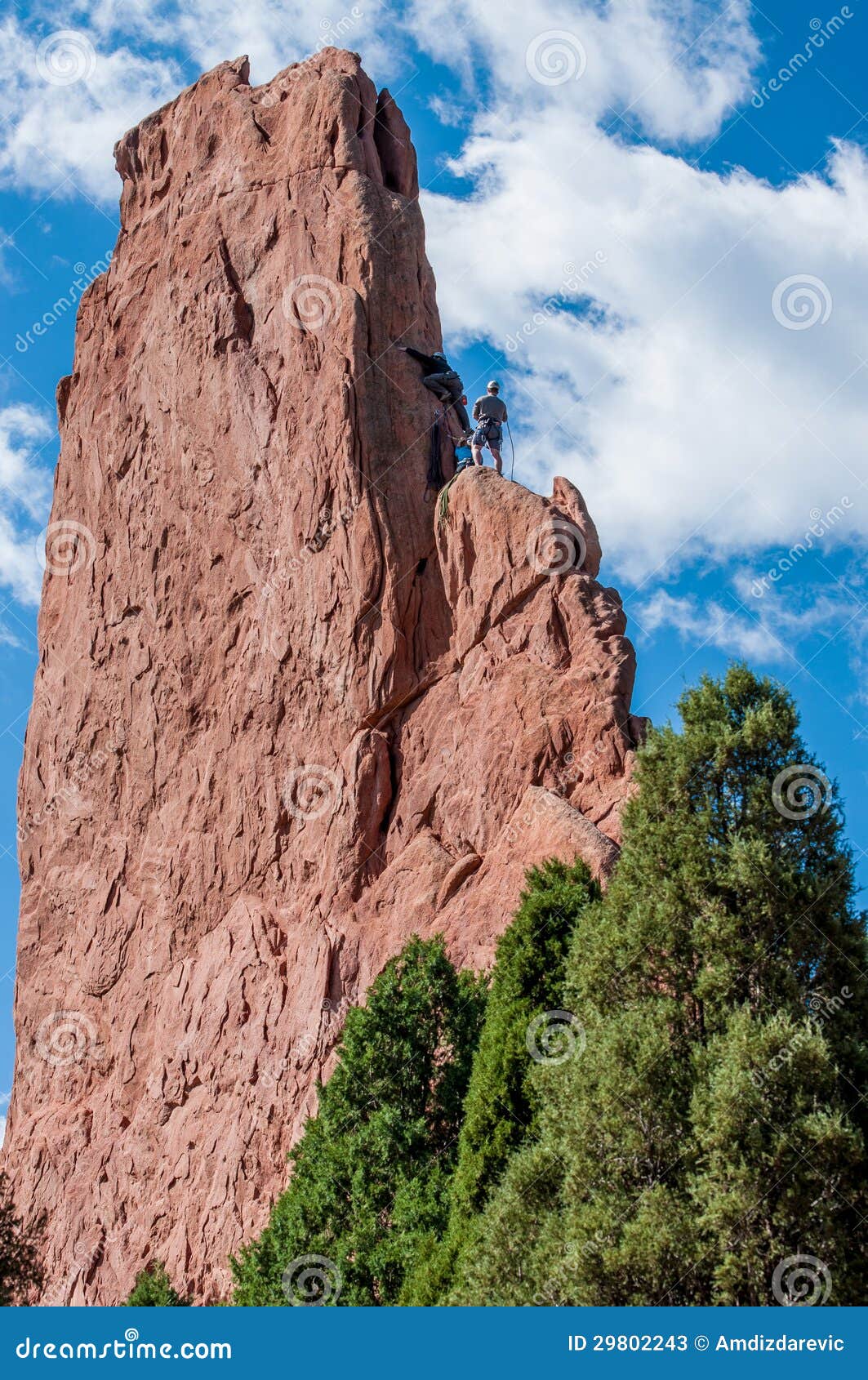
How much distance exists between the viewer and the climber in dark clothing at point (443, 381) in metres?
37.8

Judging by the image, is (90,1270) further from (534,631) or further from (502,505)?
(502,505)

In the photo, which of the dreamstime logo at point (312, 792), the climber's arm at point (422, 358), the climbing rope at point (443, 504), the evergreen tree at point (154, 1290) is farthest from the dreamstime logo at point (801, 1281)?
the climber's arm at point (422, 358)

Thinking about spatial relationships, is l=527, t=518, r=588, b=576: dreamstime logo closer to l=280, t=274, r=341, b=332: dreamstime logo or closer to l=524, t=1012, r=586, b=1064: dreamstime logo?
Answer: l=280, t=274, r=341, b=332: dreamstime logo

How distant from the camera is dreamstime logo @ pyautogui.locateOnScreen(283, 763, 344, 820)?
1351 inches

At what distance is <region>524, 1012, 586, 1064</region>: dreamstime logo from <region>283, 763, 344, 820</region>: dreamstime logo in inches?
567

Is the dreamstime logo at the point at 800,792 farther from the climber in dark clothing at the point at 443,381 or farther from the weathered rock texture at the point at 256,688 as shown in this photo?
the climber in dark clothing at the point at 443,381

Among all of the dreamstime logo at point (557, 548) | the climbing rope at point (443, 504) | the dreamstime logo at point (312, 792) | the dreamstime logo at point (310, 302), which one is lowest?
the dreamstime logo at point (312, 792)

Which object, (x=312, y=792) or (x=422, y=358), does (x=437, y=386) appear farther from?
(x=312, y=792)

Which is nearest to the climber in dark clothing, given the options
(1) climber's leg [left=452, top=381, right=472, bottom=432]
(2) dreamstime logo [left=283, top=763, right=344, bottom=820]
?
(1) climber's leg [left=452, top=381, right=472, bottom=432]

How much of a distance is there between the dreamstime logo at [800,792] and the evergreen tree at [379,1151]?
8991 millimetres

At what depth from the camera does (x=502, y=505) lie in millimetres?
33719

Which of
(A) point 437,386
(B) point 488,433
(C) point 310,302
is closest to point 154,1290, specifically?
(B) point 488,433

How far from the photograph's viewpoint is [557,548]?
3266 cm

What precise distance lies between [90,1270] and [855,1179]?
23844mm
